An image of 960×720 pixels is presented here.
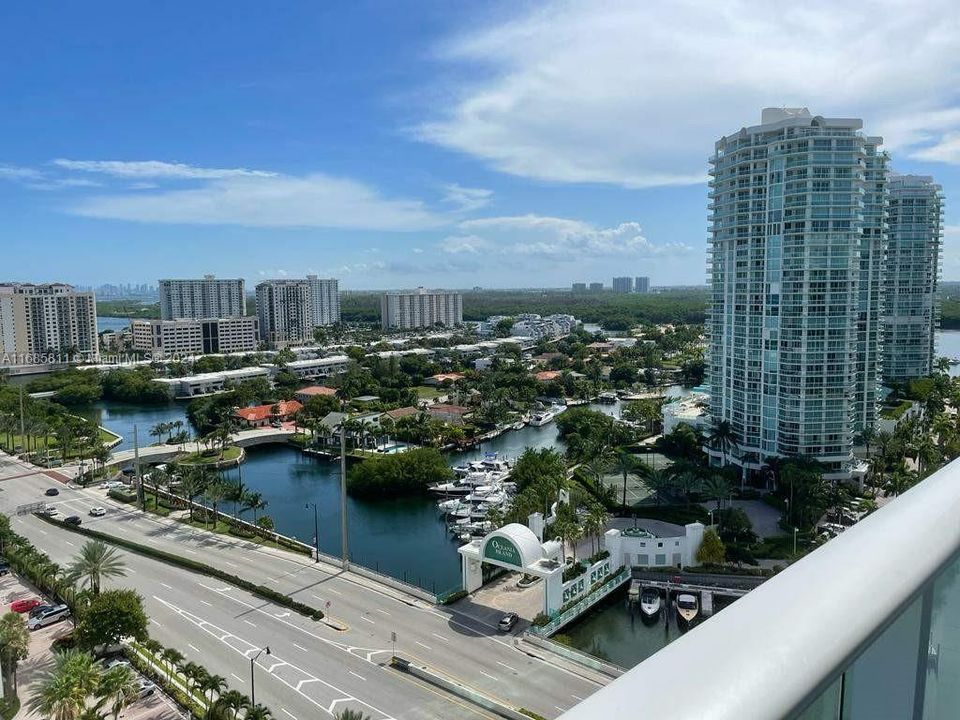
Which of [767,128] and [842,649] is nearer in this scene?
[842,649]

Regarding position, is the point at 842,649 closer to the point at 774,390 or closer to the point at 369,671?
the point at 369,671

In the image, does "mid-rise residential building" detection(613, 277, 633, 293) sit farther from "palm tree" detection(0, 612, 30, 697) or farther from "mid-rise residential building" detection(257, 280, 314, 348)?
"palm tree" detection(0, 612, 30, 697)

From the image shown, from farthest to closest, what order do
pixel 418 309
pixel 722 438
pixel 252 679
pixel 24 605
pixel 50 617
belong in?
pixel 418 309 → pixel 722 438 → pixel 24 605 → pixel 50 617 → pixel 252 679

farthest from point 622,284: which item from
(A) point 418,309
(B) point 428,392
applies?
(B) point 428,392

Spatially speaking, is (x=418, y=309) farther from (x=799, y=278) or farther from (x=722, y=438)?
(x=799, y=278)

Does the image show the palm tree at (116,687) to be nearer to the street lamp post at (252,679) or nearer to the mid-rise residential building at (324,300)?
the street lamp post at (252,679)

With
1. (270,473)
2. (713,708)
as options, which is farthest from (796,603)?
(270,473)
